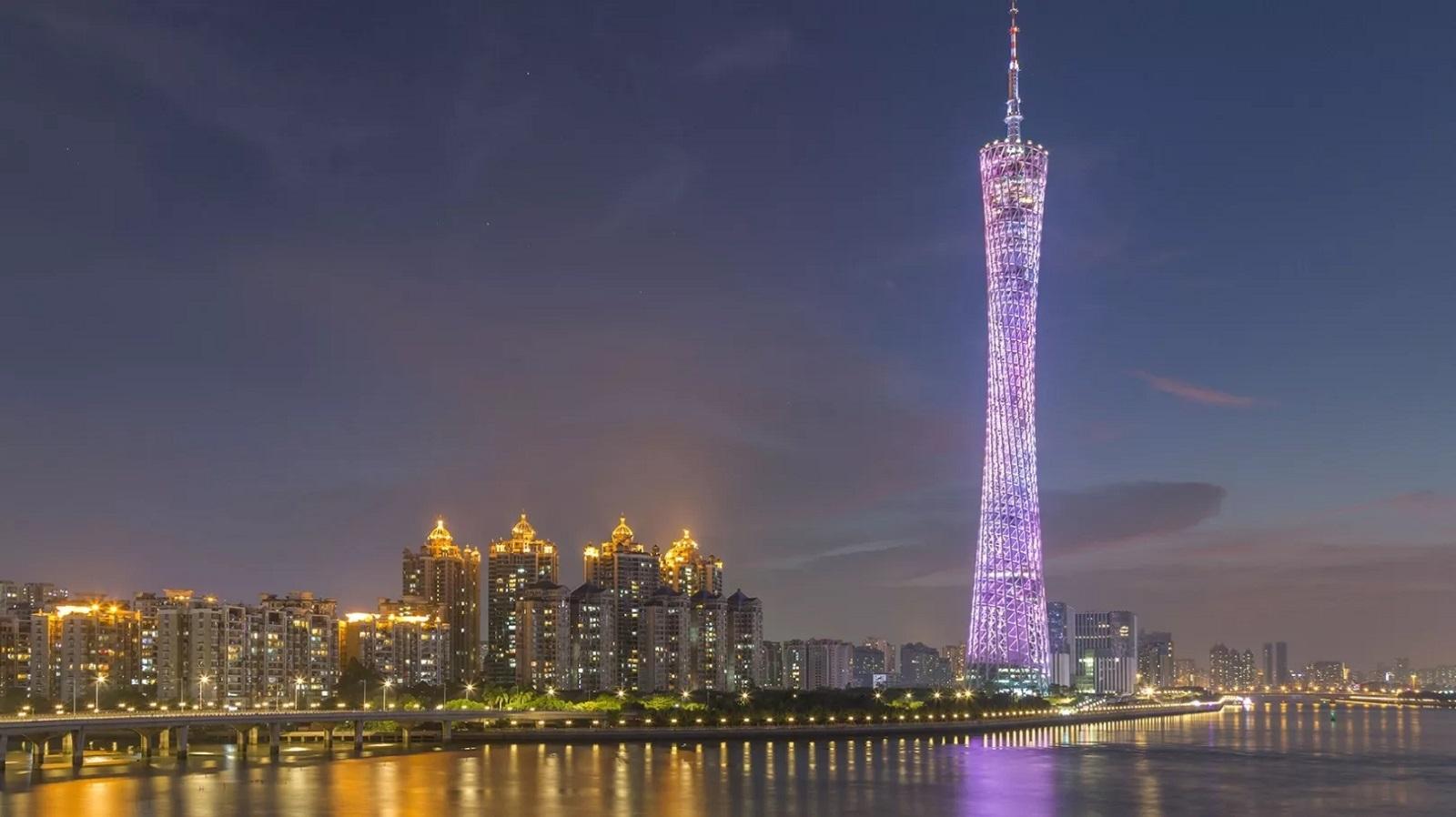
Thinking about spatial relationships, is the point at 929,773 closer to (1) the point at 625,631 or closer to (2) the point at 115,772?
(2) the point at 115,772

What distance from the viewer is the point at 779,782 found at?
134 feet

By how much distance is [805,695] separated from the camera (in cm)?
6956

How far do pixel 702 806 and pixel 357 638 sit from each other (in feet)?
157

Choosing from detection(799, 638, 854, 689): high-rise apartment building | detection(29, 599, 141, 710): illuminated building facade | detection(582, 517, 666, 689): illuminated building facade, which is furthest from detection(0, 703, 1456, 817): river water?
detection(799, 638, 854, 689): high-rise apartment building

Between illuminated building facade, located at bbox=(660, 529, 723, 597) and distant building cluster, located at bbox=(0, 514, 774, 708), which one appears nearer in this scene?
distant building cluster, located at bbox=(0, 514, 774, 708)

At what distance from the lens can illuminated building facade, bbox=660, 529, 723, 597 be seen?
110125 millimetres

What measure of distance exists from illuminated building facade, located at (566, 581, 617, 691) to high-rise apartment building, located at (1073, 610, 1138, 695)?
6726cm

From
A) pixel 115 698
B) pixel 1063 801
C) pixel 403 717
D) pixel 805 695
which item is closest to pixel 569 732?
pixel 403 717

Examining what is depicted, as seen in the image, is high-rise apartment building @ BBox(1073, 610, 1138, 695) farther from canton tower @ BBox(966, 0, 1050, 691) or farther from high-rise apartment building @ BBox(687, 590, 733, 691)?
canton tower @ BBox(966, 0, 1050, 691)

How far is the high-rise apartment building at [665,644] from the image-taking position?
8856 centimetres

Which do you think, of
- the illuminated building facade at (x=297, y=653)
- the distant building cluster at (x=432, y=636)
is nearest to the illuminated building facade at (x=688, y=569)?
the distant building cluster at (x=432, y=636)

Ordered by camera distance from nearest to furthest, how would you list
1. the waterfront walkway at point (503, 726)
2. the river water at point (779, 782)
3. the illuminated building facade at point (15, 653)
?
the river water at point (779, 782) → the waterfront walkway at point (503, 726) → the illuminated building facade at point (15, 653)

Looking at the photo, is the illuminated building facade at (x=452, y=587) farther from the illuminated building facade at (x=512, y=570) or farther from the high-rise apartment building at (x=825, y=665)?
the high-rise apartment building at (x=825, y=665)

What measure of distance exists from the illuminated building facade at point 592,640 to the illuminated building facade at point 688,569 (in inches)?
862
